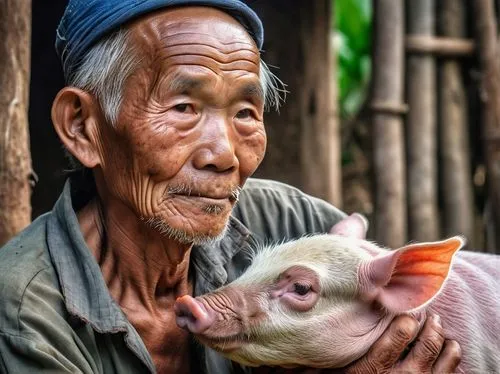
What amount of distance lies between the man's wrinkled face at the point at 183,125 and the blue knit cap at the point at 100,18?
4 cm

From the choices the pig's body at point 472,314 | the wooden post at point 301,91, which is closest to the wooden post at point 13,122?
the pig's body at point 472,314

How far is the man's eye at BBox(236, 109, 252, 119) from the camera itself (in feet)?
10.8

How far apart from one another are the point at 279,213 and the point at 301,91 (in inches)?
80.2

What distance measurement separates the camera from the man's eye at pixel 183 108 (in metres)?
3.17

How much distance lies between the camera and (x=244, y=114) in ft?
10.9

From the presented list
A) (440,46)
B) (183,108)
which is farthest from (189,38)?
(440,46)

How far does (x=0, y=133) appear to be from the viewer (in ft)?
12.6

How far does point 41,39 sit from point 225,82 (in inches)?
106

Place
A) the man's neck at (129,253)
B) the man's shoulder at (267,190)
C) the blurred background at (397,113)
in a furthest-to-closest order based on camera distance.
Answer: the blurred background at (397,113)
the man's shoulder at (267,190)
the man's neck at (129,253)

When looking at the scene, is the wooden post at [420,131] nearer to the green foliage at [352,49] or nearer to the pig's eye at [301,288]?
the green foliage at [352,49]

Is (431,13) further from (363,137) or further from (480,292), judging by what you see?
(480,292)

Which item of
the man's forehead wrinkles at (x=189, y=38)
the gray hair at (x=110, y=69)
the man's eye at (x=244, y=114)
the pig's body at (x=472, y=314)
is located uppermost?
the man's forehead wrinkles at (x=189, y=38)

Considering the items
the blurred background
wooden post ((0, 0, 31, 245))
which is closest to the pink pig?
wooden post ((0, 0, 31, 245))

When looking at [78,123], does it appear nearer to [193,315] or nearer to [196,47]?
[196,47]
